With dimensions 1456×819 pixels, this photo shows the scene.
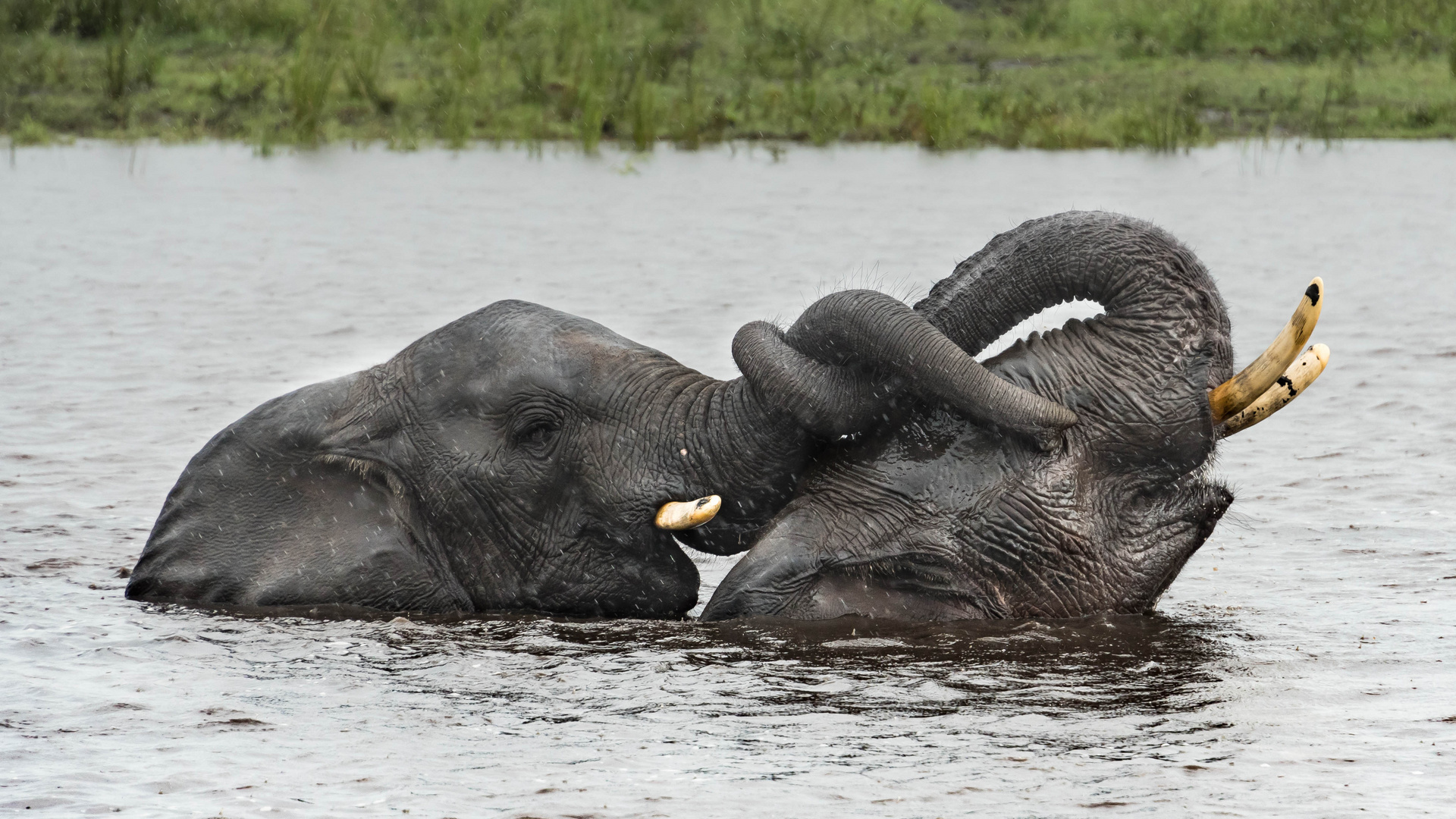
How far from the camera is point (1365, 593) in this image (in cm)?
748

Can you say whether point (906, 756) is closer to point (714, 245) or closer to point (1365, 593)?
point (1365, 593)

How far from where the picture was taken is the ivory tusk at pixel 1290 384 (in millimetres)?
6418

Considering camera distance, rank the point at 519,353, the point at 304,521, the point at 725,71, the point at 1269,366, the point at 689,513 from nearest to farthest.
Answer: the point at 1269,366
the point at 689,513
the point at 519,353
the point at 304,521
the point at 725,71

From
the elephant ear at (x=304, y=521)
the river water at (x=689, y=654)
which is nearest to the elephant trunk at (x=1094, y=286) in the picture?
A: the river water at (x=689, y=654)

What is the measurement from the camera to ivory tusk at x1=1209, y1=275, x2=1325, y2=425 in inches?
249

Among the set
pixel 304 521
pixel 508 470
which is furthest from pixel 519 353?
pixel 304 521

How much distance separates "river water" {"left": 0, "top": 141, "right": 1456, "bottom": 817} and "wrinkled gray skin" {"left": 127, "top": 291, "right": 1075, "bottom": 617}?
0.59 feet

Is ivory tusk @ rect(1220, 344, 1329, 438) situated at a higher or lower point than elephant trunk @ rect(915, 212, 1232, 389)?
lower

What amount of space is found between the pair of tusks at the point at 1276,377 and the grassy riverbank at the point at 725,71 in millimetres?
22341

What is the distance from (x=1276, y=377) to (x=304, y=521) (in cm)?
332

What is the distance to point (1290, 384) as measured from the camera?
6457 millimetres

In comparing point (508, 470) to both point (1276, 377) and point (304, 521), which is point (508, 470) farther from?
point (1276, 377)

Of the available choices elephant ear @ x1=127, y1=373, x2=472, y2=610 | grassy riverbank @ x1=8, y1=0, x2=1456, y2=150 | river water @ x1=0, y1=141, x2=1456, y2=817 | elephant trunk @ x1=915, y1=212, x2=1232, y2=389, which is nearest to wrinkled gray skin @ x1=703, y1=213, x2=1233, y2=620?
elephant trunk @ x1=915, y1=212, x2=1232, y2=389

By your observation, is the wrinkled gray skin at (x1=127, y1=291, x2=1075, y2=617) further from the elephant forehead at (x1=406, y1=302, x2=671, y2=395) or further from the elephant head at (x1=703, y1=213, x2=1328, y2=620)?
the elephant head at (x1=703, y1=213, x2=1328, y2=620)
